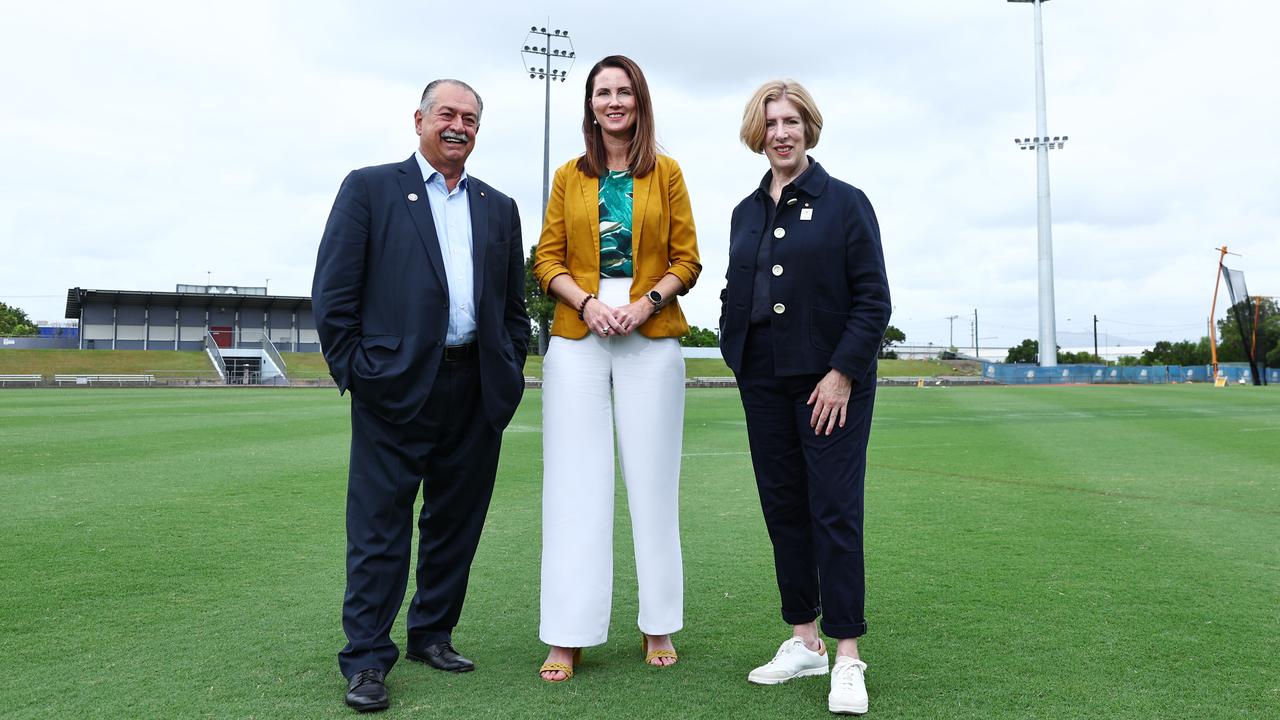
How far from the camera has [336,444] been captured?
11.2 m

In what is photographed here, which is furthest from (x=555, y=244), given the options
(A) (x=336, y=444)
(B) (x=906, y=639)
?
(A) (x=336, y=444)

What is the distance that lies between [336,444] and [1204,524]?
906 centimetres

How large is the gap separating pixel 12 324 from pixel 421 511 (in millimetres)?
112983

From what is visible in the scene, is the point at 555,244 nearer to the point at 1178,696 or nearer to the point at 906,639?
the point at 906,639

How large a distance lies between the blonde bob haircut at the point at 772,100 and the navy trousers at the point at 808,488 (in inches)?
25.9

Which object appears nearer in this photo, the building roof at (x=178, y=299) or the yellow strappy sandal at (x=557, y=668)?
the yellow strappy sandal at (x=557, y=668)

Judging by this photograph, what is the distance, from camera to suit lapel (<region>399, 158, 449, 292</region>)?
3070 mm

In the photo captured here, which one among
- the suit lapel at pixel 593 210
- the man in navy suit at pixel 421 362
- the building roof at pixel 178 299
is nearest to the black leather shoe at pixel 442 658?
the man in navy suit at pixel 421 362

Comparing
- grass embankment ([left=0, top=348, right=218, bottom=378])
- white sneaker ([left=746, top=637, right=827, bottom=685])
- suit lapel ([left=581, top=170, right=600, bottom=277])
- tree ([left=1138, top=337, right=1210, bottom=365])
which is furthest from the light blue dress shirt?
tree ([left=1138, top=337, right=1210, bottom=365])

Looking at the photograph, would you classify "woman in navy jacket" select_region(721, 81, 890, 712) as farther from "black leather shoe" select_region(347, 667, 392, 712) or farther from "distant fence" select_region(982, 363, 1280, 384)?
"distant fence" select_region(982, 363, 1280, 384)

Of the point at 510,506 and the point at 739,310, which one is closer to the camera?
the point at 739,310

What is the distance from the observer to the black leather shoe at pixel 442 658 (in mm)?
3074

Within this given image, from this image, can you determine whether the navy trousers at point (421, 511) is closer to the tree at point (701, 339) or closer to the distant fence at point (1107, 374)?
the distant fence at point (1107, 374)

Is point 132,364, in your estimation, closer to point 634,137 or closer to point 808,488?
point 634,137
